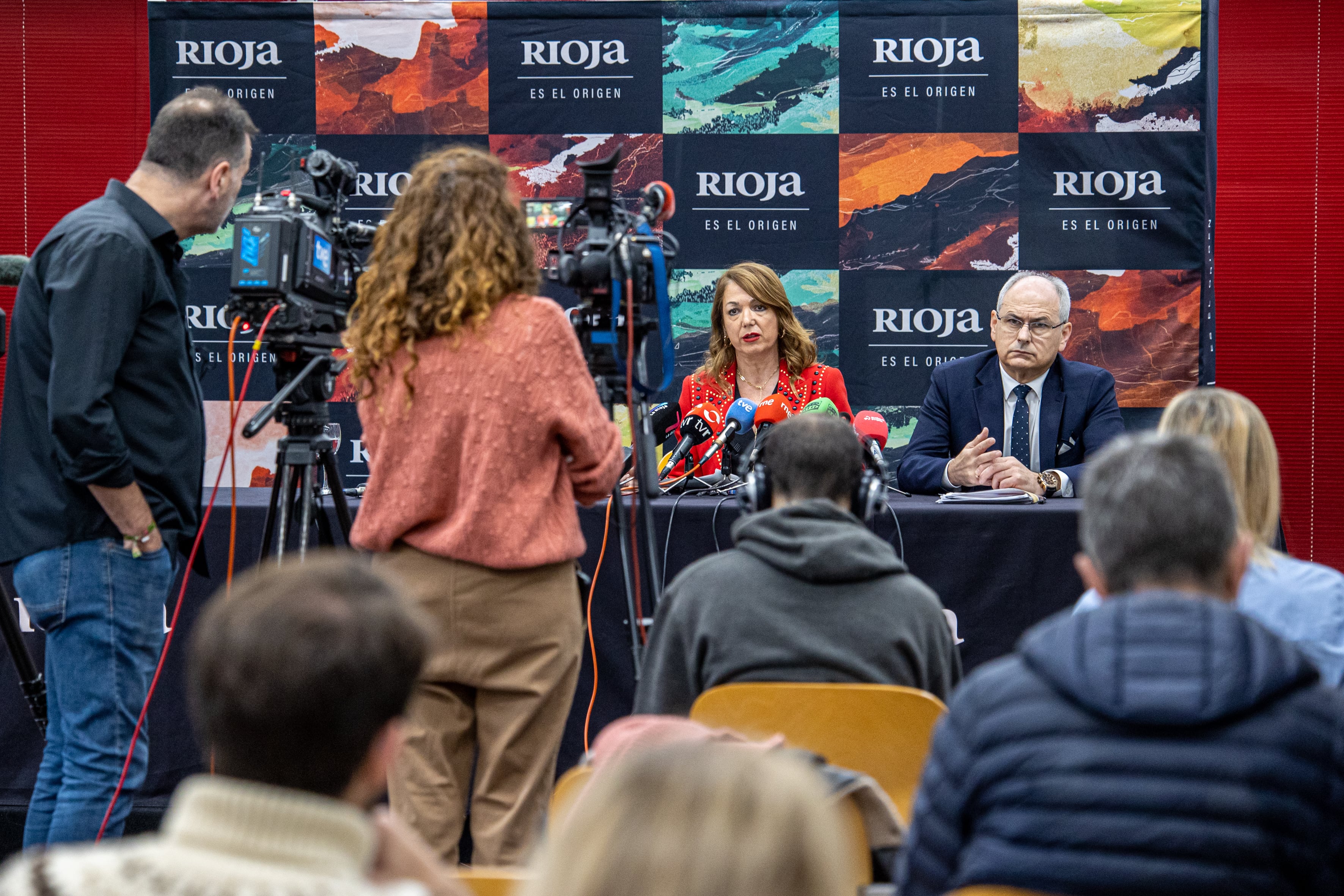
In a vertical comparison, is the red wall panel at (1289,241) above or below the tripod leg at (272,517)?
above

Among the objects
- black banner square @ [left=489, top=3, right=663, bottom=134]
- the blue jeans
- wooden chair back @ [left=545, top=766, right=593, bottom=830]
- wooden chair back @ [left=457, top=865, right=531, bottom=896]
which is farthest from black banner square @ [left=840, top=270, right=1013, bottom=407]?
wooden chair back @ [left=457, top=865, right=531, bottom=896]

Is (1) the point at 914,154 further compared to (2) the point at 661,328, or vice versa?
(1) the point at 914,154

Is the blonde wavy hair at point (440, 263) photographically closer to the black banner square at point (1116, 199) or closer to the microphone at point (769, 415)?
the microphone at point (769, 415)

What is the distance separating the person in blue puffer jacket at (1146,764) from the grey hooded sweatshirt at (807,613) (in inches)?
20.3

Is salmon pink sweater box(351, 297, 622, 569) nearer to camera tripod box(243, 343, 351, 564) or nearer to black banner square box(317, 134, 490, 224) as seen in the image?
camera tripod box(243, 343, 351, 564)

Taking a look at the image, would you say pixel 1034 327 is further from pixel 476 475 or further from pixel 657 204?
pixel 476 475

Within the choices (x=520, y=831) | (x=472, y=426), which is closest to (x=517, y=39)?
(x=472, y=426)

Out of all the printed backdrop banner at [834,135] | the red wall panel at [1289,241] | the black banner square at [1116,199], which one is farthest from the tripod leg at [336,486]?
the red wall panel at [1289,241]

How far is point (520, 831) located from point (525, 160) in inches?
110

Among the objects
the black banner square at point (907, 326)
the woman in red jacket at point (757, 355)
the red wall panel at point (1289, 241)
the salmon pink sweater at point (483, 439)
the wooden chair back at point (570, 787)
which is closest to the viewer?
the wooden chair back at point (570, 787)

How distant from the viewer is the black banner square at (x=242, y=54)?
4.10 meters

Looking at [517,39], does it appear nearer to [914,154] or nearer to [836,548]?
[914,154]

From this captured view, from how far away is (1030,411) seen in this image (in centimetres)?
333

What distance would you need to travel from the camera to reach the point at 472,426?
1.86 metres
